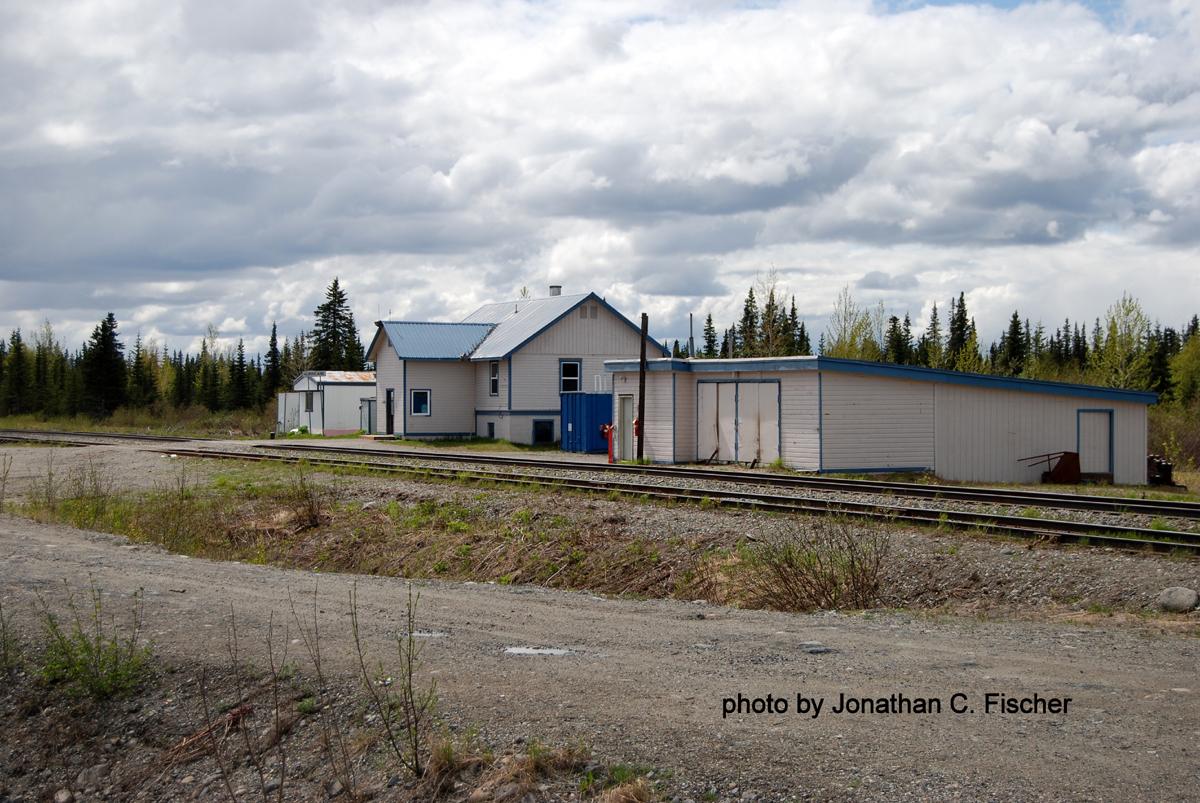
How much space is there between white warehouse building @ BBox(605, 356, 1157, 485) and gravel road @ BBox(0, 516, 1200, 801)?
17.7 metres

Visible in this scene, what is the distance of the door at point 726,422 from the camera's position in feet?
98.6

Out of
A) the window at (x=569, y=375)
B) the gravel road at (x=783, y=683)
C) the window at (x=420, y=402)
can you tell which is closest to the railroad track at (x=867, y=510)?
the gravel road at (x=783, y=683)

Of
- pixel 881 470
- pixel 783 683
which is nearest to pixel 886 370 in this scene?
pixel 881 470

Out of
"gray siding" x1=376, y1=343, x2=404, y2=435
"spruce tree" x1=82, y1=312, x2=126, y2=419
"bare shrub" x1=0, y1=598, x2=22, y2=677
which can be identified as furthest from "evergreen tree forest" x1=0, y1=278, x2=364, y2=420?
"bare shrub" x1=0, y1=598, x2=22, y2=677

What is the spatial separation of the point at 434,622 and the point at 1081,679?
17.1 ft

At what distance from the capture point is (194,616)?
9.75m

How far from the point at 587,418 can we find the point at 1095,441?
16.0 metres

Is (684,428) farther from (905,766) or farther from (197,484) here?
(905,766)

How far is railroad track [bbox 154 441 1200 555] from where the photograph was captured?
13.9m

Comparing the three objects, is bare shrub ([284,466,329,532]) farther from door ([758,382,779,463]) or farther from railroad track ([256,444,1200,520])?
door ([758,382,779,463])

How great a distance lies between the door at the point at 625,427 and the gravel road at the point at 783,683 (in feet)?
68.4

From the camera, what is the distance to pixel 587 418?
36.4 meters

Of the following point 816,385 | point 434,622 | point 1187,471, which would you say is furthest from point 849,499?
point 1187,471

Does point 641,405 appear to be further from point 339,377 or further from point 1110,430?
point 339,377
